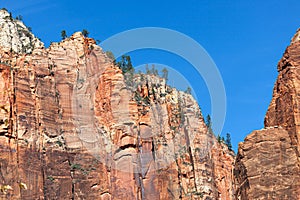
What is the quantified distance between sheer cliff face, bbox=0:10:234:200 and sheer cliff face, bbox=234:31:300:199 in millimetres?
77350

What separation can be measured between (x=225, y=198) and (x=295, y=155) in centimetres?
13824

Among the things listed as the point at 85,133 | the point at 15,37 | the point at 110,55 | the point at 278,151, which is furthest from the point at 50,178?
the point at 278,151

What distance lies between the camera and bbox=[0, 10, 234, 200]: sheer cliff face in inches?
5182

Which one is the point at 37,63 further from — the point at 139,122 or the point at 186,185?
the point at 186,185

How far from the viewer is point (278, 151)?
44000mm

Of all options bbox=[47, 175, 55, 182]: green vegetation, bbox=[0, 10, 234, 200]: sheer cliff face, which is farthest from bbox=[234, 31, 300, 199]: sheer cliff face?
bbox=[47, 175, 55, 182]: green vegetation

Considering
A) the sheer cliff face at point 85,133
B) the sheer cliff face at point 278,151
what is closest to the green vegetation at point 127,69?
the sheer cliff face at point 85,133

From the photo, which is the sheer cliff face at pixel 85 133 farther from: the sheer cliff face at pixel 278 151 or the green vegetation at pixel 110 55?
the sheer cliff face at pixel 278 151

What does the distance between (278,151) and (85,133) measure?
3968 inches

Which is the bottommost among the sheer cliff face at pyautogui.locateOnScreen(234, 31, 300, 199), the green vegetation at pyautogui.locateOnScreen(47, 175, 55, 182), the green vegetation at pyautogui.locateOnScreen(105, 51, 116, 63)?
the sheer cliff face at pyautogui.locateOnScreen(234, 31, 300, 199)

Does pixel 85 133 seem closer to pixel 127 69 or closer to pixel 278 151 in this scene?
pixel 127 69

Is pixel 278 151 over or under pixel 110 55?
under

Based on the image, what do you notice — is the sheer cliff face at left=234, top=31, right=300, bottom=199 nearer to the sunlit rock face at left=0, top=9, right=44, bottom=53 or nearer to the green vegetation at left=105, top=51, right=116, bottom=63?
the sunlit rock face at left=0, top=9, right=44, bottom=53

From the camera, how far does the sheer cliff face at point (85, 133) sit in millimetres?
131625
